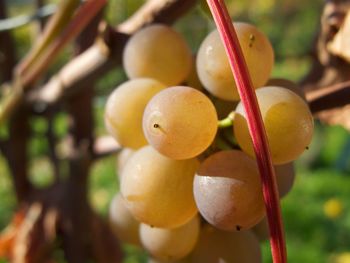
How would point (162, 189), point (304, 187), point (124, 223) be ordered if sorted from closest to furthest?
point (162, 189)
point (124, 223)
point (304, 187)

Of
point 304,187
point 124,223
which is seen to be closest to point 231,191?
point 124,223

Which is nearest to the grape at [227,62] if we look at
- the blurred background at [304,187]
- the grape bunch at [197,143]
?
the grape bunch at [197,143]

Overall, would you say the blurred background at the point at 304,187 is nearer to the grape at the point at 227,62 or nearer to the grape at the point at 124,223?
the grape at the point at 124,223

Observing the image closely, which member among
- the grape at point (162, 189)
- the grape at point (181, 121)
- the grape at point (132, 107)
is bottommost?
the grape at point (162, 189)

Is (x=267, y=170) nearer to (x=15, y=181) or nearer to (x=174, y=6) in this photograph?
(x=174, y=6)

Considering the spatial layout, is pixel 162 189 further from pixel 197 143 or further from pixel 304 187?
Answer: pixel 304 187

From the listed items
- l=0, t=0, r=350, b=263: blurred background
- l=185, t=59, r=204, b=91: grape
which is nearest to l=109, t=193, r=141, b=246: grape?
l=185, t=59, r=204, b=91: grape

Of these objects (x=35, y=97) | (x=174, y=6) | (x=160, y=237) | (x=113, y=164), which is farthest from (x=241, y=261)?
(x=113, y=164)

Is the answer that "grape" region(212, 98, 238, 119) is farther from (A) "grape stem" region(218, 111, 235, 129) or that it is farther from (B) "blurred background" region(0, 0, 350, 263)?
(B) "blurred background" region(0, 0, 350, 263)
